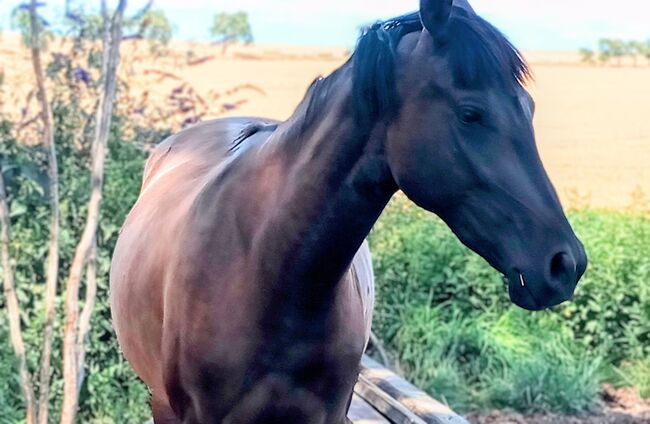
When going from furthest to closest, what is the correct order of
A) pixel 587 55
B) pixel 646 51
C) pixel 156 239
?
pixel 587 55, pixel 646 51, pixel 156 239

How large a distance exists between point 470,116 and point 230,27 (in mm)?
5161

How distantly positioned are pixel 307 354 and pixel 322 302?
0.10m

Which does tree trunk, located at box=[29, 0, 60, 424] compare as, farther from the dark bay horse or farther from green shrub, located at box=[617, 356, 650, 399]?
green shrub, located at box=[617, 356, 650, 399]

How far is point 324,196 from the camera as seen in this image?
1458mm

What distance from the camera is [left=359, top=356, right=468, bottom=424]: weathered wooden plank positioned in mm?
3064

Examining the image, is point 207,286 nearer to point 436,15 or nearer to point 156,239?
point 156,239

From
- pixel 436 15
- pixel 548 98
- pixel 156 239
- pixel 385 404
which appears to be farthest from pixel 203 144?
pixel 548 98

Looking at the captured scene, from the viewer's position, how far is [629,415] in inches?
164

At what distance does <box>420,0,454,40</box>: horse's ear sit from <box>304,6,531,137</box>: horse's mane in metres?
0.01

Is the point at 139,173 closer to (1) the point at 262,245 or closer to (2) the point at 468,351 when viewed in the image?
(2) the point at 468,351

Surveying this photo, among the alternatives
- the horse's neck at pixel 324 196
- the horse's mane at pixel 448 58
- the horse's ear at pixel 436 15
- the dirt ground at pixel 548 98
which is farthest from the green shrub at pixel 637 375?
the horse's ear at pixel 436 15

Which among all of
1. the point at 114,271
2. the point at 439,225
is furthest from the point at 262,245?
the point at 439,225

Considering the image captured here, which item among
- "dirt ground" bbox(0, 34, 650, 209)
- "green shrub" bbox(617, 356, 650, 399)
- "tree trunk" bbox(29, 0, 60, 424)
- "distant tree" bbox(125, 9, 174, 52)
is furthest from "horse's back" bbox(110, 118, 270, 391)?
"green shrub" bbox(617, 356, 650, 399)

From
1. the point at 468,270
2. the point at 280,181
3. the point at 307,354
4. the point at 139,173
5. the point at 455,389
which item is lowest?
the point at 455,389
